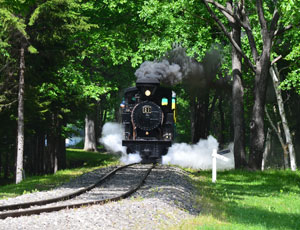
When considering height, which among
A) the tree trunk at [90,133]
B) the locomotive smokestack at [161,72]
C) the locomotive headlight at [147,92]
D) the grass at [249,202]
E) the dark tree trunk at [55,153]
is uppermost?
the locomotive smokestack at [161,72]

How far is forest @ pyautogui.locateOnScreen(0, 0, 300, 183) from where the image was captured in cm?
2250

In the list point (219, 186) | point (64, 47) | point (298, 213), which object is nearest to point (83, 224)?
point (298, 213)

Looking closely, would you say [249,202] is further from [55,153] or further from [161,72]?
[55,153]

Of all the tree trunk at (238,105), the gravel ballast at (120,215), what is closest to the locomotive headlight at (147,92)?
the tree trunk at (238,105)

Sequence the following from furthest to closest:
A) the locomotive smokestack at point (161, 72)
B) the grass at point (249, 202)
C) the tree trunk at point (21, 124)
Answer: the locomotive smokestack at point (161, 72) < the tree trunk at point (21, 124) < the grass at point (249, 202)

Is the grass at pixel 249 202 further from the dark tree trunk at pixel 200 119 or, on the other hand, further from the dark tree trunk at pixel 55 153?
the dark tree trunk at pixel 200 119

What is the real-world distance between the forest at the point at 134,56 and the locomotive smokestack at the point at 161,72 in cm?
69

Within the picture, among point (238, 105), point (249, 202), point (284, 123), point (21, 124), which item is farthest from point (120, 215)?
point (284, 123)

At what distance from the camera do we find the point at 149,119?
83.6 feet

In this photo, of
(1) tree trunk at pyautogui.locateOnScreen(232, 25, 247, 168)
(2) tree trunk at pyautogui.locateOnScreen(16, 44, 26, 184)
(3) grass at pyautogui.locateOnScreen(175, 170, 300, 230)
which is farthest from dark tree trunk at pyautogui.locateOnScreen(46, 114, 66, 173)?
(3) grass at pyautogui.locateOnScreen(175, 170, 300, 230)

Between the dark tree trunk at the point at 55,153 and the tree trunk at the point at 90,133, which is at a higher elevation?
the tree trunk at the point at 90,133

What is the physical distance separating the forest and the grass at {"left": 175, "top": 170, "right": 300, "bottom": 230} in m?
3.64

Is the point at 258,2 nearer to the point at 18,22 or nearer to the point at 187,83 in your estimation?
the point at 18,22

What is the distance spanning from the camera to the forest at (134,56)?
22500 mm
